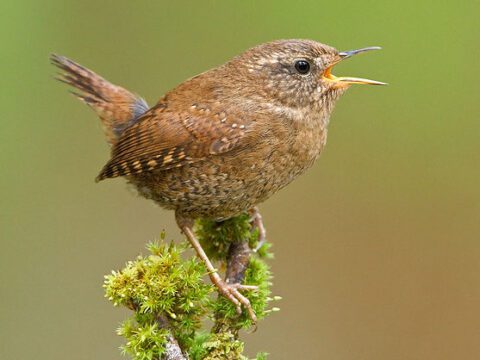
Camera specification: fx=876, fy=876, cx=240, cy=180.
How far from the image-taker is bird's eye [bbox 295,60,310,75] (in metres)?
4.07

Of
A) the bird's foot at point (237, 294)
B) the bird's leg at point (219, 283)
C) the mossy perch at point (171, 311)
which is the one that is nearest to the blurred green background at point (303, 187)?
the bird's leg at point (219, 283)

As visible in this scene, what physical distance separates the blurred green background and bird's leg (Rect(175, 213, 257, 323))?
6.80 feet

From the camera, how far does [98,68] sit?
21.6 feet

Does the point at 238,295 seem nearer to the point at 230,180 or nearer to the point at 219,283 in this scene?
the point at 219,283

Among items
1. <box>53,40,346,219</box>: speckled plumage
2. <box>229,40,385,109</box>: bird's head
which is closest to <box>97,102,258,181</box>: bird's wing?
<box>53,40,346,219</box>: speckled plumage

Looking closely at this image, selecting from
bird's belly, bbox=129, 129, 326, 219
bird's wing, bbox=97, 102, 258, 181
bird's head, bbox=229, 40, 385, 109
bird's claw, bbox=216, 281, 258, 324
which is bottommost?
bird's claw, bbox=216, 281, 258, 324

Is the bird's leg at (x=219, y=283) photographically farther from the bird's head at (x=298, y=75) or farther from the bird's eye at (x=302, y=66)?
the bird's eye at (x=302, y=66)

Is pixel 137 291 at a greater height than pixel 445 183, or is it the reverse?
pixel 137 291

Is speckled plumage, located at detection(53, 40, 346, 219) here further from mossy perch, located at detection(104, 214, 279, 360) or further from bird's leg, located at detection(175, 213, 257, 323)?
mossy perch, located at detection(104, 214, 279, 360)

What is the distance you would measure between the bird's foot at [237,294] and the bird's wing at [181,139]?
2.01 ft

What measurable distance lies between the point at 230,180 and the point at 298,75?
0.61 meters

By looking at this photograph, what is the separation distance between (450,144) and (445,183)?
0.98 ft

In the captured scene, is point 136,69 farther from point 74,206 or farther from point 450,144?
point 450,144

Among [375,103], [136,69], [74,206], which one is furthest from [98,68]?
[375,103]
